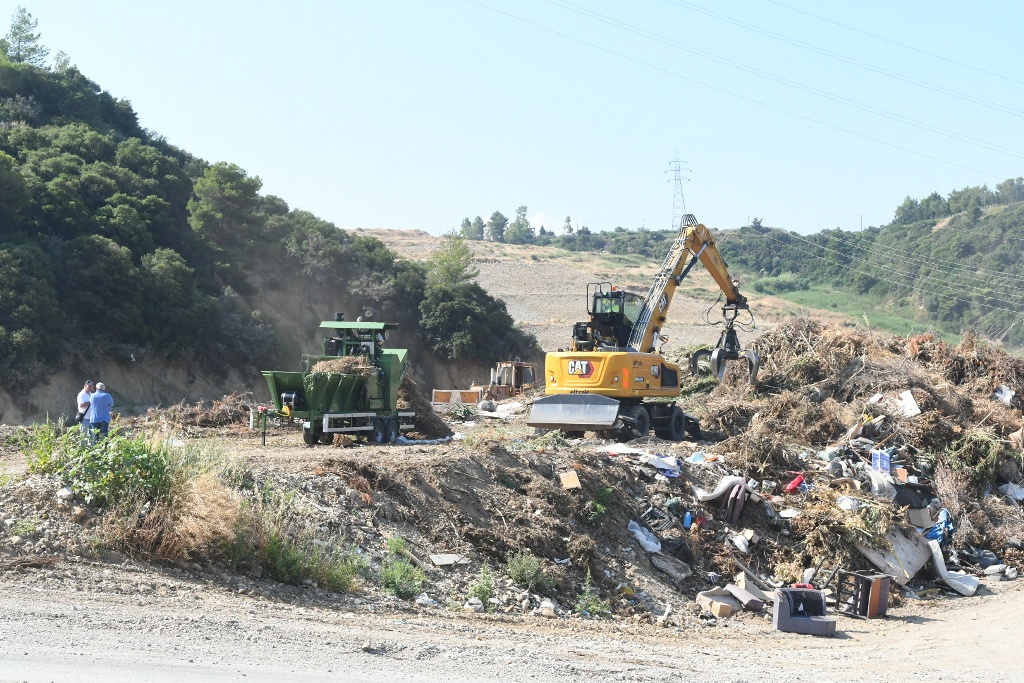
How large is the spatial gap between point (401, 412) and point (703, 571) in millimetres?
7768

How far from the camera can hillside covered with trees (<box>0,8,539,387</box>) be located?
32.6 m

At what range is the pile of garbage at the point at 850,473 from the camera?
45.2ft

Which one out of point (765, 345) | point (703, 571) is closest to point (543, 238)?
point (765, 345)

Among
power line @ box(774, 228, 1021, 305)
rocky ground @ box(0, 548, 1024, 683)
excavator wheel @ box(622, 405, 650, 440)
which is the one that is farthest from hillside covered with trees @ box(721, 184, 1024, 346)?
rocky ground @ box(0, 548, 1024, 683)

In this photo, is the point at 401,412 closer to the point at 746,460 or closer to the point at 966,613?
the point at 746,460

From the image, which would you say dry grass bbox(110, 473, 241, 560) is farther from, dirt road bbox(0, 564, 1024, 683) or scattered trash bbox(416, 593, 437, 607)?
scattered trash bbox(416, 593, 437, 607)

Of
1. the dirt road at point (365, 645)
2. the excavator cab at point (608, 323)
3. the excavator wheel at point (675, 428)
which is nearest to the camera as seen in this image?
the dirt road at point (365, 645)

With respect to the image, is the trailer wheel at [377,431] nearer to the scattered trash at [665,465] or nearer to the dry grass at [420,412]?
the dry grass at [420,412]

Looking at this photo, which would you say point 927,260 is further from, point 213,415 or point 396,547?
Result: point 396,547

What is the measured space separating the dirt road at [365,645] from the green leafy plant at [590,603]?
31 centimetres

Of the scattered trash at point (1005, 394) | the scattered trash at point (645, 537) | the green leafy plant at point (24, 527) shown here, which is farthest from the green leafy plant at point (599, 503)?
the scattered trash at point (1005, 394)

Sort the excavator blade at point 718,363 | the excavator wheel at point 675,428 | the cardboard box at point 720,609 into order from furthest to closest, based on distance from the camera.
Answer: the excavator blade at point 718,363, the excavator wheel at point 675,428, the cardboard box at point 720,609

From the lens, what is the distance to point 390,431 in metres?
18.7

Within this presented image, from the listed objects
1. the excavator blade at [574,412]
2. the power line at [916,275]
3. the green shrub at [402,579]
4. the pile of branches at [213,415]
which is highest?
the power line at [916,275]
